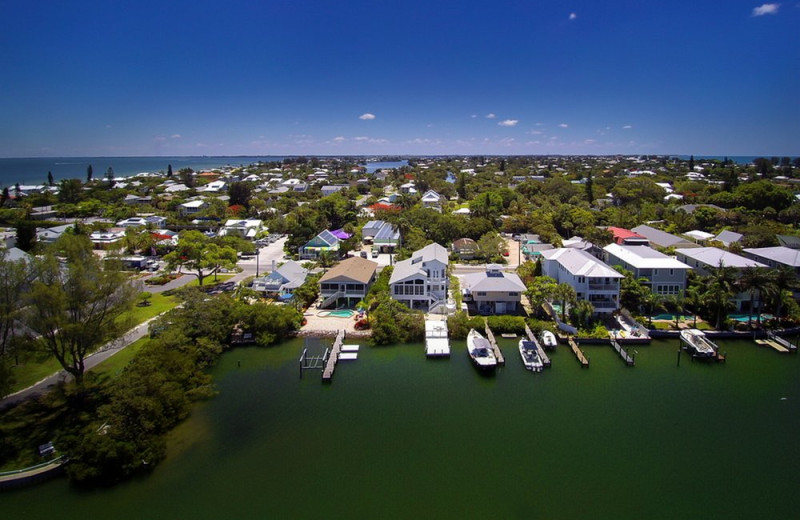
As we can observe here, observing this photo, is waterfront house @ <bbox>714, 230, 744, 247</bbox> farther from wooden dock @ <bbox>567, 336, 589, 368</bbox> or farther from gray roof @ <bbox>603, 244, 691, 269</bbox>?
wooden dock @ <bbox>567, 336, 589, 368</bbox>

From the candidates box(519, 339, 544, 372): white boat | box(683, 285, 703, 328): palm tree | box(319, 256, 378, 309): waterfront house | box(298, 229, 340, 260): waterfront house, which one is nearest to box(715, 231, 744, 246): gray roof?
box(683, 285, 703, 328): palm tree

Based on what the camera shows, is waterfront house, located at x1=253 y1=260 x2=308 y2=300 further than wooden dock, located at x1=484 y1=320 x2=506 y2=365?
Yes

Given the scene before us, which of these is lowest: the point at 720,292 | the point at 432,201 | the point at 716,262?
the point at 720,292

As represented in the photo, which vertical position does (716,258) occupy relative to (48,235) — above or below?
above

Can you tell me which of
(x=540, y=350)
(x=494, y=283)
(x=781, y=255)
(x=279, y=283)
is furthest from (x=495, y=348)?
(x=781, y=255)

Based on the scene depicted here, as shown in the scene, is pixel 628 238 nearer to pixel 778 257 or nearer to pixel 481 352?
pixel 778 257

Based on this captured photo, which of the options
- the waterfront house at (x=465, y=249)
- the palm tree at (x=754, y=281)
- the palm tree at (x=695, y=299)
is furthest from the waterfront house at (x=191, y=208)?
the palm tree at (x=754, y=281)

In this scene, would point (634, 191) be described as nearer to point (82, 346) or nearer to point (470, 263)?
point (470, 263)
